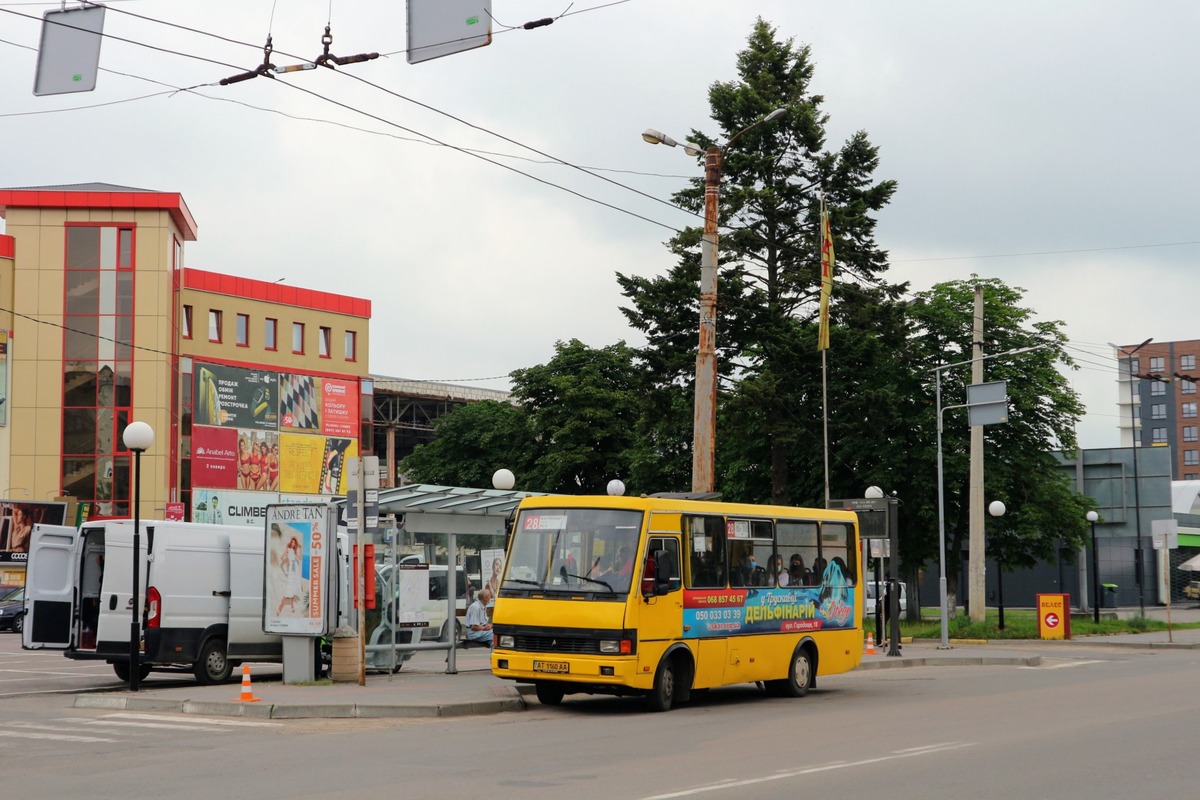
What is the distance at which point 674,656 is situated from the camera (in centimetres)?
1764

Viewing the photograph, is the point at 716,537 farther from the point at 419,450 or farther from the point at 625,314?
the point at 419,450

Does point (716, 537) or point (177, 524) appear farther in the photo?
point (177, 524)

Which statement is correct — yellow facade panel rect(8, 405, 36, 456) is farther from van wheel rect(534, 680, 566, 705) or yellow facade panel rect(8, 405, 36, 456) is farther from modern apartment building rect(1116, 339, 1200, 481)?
modern apartment building rect(1116, 339, 1200, 481)

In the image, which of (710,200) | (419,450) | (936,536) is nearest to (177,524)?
(710,200)

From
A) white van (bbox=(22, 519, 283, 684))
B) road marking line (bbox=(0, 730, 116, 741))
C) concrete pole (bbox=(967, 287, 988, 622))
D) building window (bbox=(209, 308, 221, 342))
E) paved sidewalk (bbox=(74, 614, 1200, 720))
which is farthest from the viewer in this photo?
building window (bbox=(209, 308, 221, 342))

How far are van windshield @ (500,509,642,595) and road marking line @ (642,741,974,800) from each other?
15.5ft

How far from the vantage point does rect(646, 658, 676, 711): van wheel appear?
673 inches

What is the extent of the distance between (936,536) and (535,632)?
32.8 m

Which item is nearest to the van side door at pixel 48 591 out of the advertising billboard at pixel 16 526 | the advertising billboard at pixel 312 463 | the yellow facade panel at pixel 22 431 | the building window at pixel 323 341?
the advertising billboard at pixel 16 526

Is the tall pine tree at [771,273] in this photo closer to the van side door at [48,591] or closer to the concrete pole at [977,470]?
the concrete pole at [977,470]

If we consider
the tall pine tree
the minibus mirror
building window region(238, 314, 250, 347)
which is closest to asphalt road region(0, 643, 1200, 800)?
the minibus mirror

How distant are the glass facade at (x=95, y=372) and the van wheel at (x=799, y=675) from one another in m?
48.1

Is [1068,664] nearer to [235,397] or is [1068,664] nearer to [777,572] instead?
[777,572]

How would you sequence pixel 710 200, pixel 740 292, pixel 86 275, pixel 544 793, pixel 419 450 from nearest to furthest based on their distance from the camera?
pixel 544 793 < pixel 710 200 < pixel 740 292 < pixel 86 275 < pixel 419 450
